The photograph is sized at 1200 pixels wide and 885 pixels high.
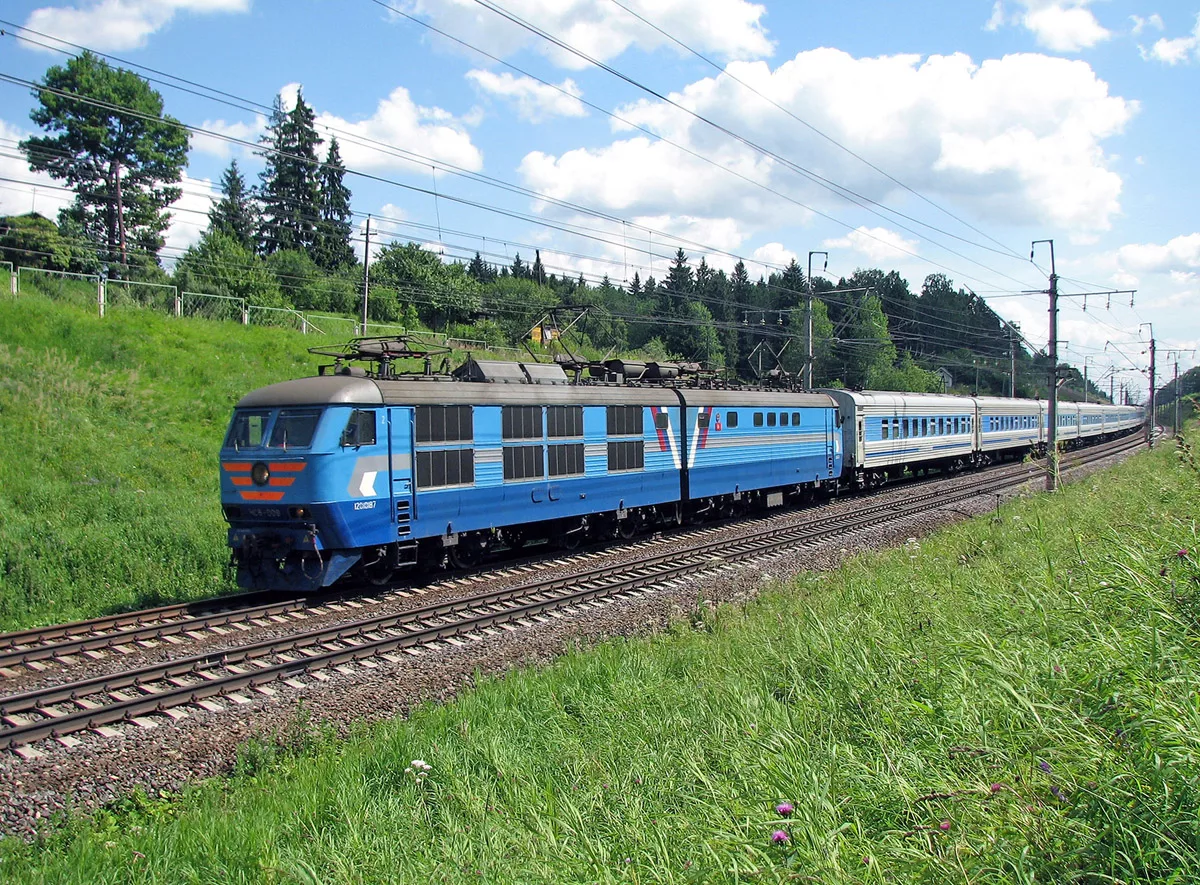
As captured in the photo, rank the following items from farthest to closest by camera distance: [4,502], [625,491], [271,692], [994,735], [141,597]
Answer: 1. [625,491]
2. [4,502]
3. [141,597]
4. [271,692]
5. [994,735]

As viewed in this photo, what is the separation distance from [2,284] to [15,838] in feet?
84.3

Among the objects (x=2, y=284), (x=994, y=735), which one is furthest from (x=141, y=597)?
(x=2, y=284)

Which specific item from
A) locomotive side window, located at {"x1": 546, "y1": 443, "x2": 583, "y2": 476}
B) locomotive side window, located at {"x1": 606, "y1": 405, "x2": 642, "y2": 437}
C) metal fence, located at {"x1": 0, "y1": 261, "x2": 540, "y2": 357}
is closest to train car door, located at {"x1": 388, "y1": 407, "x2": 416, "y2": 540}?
locomotive side window, located at {"x1": 546, "y1": 443, "x2": 583, "y2": 476}

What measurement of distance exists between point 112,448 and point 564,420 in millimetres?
11015

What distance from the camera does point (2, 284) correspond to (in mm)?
25594

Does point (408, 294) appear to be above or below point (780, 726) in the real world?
above

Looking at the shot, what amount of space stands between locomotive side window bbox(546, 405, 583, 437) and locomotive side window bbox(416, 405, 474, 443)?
2004 mm

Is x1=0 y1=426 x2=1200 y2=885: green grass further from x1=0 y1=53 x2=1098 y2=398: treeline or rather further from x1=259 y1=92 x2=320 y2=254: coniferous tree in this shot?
x1=259 y1=92 x2=320 y2=254: coniferous tree

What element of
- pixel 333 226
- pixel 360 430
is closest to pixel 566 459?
pixel 360 430

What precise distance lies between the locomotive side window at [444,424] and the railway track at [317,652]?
8.59 feet

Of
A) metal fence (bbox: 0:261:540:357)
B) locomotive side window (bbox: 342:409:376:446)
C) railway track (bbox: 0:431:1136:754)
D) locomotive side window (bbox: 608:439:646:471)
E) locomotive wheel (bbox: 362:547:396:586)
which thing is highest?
metal fence (bbox: 0:261:540:357)

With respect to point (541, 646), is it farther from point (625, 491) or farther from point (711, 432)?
point (711, 432)

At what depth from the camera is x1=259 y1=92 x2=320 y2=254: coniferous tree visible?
65.4 meters

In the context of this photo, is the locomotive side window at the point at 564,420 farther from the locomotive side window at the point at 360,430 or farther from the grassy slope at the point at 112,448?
the grassy slope at the point at 112,448
